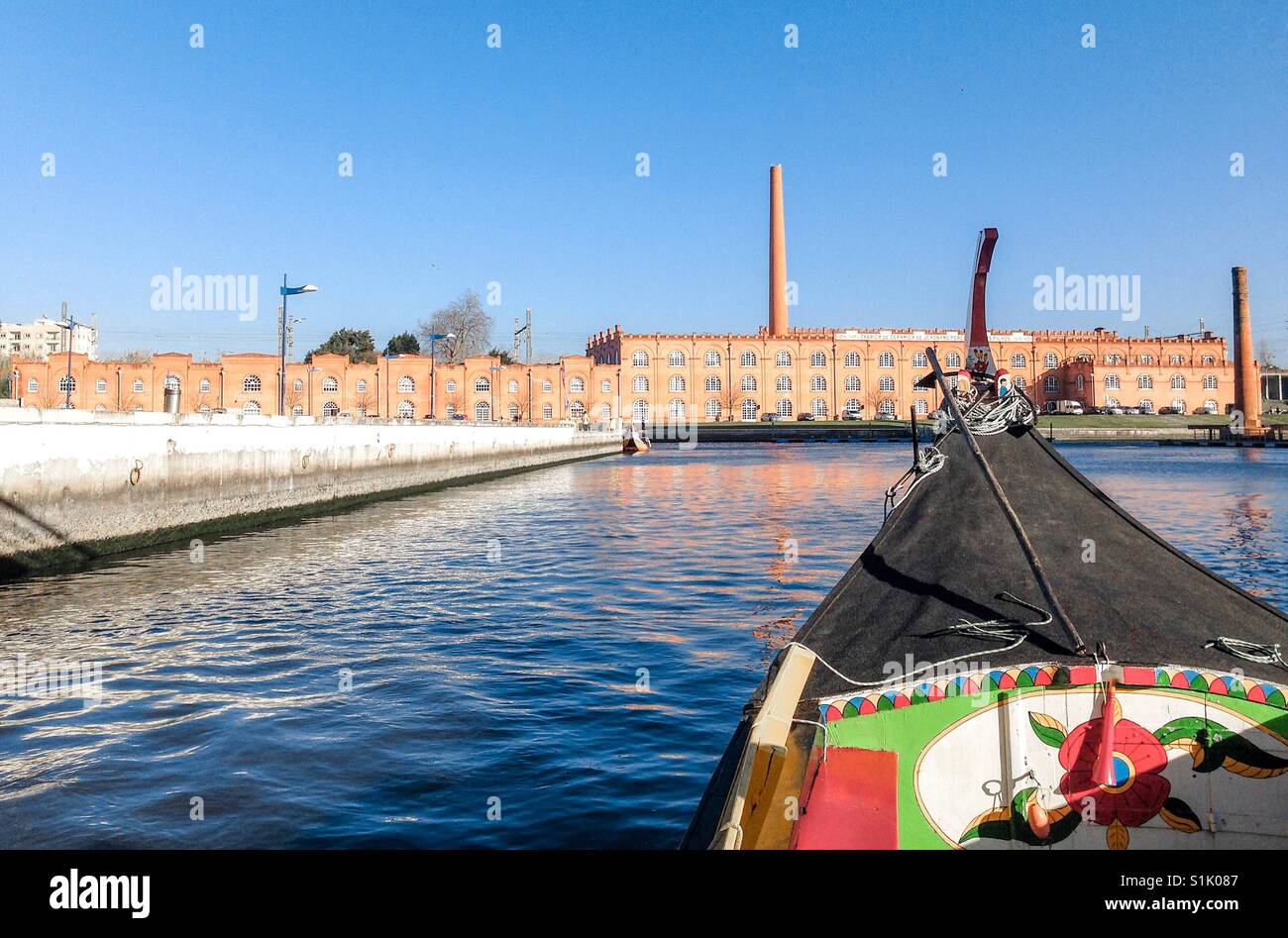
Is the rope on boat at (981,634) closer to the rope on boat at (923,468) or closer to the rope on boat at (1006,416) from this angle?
the rope on boat at (923,468)

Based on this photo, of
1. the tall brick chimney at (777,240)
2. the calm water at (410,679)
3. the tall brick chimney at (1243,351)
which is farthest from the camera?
the tall brick chimney at (777,240)

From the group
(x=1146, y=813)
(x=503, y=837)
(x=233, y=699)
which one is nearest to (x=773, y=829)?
(x=1146, y=813)

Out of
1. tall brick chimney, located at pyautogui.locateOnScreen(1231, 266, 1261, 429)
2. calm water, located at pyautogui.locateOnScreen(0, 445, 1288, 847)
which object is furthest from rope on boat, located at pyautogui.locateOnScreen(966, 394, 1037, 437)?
tall brick chimney, located at pyautogui.locateOnScreen(1231, 266, 1261, 429)

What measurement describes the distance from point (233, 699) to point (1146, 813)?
7.92 m

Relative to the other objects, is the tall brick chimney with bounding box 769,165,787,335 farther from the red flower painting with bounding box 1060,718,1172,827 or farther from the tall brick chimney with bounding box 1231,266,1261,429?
the red flower painting with bounding box 1060,718,1172,827

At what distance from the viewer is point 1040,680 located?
480 cm

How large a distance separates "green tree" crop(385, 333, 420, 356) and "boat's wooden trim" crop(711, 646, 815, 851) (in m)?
121

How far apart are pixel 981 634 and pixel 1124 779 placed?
968 mm

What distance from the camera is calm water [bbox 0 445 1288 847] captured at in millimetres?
6789

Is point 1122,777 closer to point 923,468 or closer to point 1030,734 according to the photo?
point 1030,734

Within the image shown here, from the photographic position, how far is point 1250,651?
16.1 ft

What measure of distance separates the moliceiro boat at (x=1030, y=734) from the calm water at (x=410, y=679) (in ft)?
6.75

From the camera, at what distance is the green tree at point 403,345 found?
122900mm

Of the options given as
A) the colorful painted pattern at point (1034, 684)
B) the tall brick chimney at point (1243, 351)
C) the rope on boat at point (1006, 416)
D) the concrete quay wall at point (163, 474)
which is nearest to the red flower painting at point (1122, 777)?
the colorful painted pattern at point (1034, 684)
